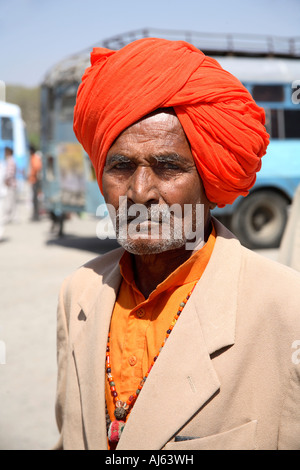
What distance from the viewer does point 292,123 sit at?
9.07 metres

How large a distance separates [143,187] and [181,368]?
525 millimetres

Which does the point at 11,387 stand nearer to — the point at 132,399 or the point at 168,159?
the point at 132,399

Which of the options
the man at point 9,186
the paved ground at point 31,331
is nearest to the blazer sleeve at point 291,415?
the paved ground at point 31,331

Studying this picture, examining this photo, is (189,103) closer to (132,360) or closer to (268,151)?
(132,360)

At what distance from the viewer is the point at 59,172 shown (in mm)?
10406

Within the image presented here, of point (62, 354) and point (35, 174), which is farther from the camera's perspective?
point (35, 174)

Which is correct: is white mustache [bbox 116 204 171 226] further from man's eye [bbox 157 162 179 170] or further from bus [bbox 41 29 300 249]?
bus [bbox 41 29 300 249]

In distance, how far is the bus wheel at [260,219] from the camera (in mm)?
9258

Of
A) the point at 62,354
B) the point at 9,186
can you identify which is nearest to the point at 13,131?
the point at 9,186

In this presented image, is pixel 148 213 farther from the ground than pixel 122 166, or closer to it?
closer to it

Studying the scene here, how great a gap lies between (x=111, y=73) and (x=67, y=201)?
28.6 ft

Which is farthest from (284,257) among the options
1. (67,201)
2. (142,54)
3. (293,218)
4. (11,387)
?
(67,201)

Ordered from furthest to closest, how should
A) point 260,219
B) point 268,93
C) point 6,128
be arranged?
point 6,128
point 260,219
point 268,93

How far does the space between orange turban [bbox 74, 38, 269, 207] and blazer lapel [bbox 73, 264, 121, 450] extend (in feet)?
1.47
